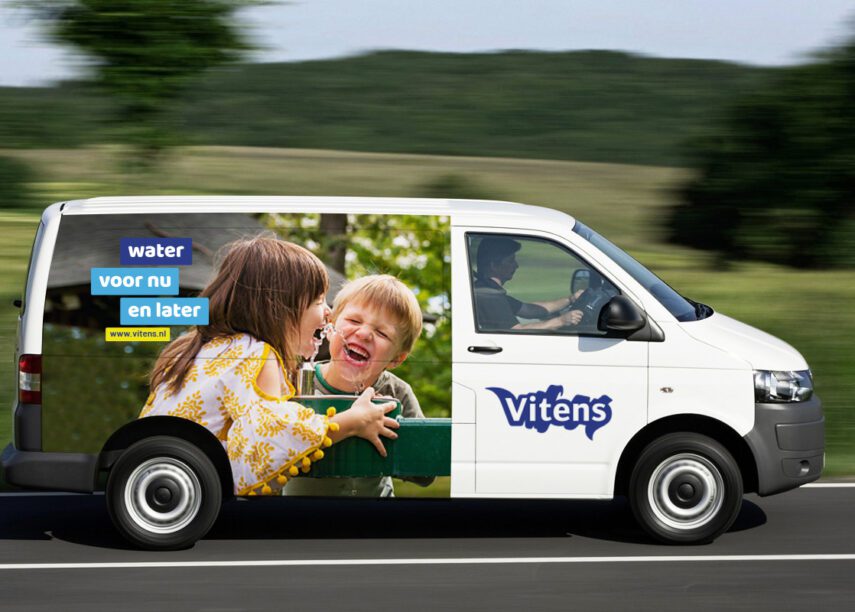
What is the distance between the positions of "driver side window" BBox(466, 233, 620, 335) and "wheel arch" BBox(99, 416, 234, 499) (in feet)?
5.22

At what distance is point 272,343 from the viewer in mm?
7270

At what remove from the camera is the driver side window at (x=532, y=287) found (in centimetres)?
736

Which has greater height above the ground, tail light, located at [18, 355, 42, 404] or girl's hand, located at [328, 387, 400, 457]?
tail light, located at [18, 355, 42, 404]

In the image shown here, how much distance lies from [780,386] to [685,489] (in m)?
0.77

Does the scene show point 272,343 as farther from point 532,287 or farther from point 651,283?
point 651,283

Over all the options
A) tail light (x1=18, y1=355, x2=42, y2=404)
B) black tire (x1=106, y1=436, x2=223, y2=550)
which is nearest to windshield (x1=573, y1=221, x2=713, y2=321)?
black tire (x1=106, y1=436, x2=223, y2=550)

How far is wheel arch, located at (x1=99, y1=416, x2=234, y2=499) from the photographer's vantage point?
7.38 metres

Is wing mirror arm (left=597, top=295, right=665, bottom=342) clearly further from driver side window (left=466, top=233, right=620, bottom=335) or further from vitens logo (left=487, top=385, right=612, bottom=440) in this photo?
vitens logo (left=487, top=385, right=612, bottom=440)

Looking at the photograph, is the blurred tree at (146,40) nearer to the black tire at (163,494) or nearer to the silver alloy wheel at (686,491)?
the black tire at (163,494)

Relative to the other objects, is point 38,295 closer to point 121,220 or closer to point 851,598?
point 121,220

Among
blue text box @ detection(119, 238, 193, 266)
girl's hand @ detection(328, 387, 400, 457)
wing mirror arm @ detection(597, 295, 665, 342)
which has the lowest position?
girl's hand @ detection(328, 387, 400, 457)

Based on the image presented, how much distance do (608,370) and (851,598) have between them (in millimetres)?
1696

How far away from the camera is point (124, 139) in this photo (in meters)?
16.1

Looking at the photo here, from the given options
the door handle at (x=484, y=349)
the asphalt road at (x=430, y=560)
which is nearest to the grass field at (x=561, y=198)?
the asphalt road at (x=430, y=560)
